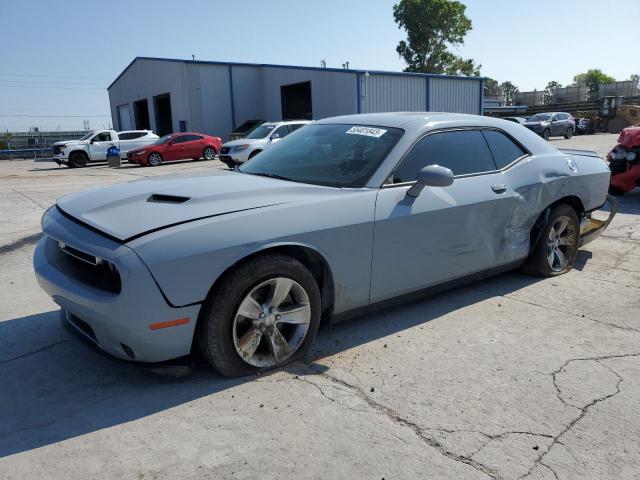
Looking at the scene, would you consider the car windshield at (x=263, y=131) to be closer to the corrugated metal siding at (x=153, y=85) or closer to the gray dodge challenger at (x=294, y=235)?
the corrugated metal siding at (x=153, y=85)

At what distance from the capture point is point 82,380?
9.96 feet

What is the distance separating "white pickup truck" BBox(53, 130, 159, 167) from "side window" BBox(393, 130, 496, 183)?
22.7 metres

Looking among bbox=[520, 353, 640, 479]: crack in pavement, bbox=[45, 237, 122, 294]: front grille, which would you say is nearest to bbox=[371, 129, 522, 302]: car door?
bbox=[520, 353, 640, 479]: crack in pavement

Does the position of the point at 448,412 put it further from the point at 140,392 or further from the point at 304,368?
the point at 140,392

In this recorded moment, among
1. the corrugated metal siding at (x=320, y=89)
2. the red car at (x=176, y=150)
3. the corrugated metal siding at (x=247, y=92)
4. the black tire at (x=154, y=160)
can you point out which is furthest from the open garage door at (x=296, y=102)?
the black tire at (x=154, y=160)

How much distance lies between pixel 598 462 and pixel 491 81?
119m

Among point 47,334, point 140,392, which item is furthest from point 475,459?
point 47,334

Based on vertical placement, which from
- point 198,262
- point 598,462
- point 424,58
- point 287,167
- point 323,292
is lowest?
point 598,462

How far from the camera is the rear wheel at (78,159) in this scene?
23.4 metres

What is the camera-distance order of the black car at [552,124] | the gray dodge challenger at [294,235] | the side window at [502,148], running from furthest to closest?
the black car at [552,124]
the side window at [502,148]
the gray dodge challenger at [294,235]

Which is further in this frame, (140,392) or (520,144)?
(520,144)

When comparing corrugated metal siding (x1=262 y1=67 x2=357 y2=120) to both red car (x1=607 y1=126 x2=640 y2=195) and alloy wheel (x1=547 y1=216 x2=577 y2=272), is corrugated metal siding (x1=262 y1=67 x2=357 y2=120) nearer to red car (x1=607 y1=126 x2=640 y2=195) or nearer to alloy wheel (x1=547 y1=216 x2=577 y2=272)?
red car (x1=607 y1=126 x2=640 y2=195)

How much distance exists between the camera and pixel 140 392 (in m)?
2.90

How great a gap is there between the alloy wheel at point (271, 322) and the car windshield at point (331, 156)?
84 centimetres
